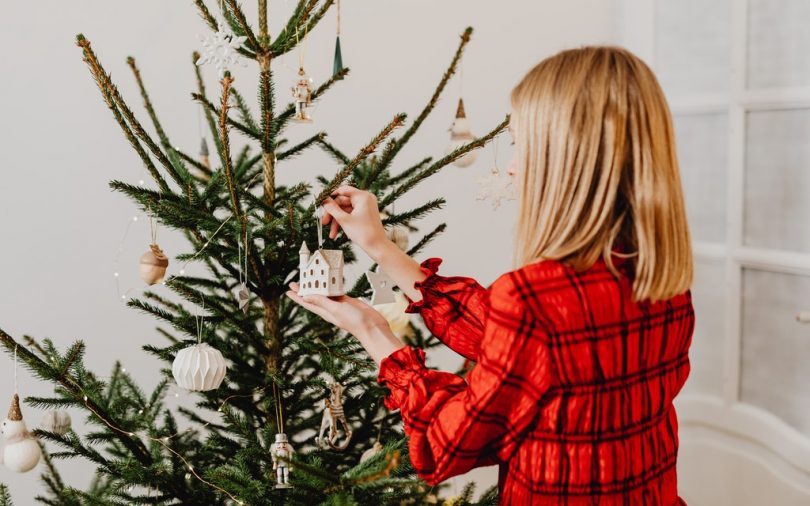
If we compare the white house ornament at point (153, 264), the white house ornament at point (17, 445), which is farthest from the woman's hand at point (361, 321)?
the white house ornament at point (17, 445)

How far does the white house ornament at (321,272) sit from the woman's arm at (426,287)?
0.19 feet

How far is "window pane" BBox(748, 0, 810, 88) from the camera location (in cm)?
170

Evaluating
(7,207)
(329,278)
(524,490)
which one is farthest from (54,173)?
(524,490)

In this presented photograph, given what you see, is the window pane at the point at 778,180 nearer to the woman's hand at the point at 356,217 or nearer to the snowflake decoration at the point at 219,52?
the woman's hand at the point at 356,217

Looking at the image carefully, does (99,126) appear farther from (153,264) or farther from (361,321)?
(361,321)

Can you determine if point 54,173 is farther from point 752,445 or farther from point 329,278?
point 752,445

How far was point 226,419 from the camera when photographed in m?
1.15

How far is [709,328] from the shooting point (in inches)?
79.0

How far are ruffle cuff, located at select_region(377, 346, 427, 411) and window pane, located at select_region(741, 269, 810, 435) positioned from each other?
1.17m

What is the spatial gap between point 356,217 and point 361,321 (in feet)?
0.50

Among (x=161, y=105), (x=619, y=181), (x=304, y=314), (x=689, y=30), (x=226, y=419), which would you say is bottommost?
(x=226, y=419)

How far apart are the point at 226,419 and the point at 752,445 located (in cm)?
137

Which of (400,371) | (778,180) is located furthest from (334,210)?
(778,180)

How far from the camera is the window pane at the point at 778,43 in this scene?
1.70 m
